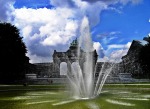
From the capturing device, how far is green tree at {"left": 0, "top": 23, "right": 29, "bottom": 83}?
91.2m

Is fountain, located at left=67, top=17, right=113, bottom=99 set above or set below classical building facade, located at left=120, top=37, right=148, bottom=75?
below

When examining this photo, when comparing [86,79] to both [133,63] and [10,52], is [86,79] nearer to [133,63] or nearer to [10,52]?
[10,52]

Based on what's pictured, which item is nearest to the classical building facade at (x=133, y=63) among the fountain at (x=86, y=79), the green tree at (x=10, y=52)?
the green tree at (x=10, y=52)

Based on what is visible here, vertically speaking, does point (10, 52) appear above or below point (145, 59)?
below

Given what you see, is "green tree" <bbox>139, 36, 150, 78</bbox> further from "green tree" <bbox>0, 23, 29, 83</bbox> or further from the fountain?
the fountain

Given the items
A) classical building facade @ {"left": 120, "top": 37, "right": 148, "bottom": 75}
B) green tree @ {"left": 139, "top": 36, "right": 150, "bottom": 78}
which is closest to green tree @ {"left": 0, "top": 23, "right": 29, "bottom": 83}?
green tree @ {"left": 139, "top": 36, "right": 150, "bottom": 78}

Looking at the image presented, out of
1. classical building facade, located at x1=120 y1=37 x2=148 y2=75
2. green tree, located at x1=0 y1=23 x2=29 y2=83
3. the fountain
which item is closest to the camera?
the fountain

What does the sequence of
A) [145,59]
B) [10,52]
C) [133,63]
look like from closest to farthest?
1. [10,52]
2. [145,59]
3. [133,63]

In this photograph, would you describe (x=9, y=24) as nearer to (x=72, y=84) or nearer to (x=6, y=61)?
(x=6, y=61)

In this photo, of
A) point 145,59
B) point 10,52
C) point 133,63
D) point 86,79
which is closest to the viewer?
point 86,79

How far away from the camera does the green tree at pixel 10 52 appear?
91.2 metres

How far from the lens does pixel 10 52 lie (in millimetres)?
91312

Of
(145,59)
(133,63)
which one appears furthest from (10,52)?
(133,63)

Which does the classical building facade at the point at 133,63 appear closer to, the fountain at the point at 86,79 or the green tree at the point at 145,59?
the green tree at the point at 145,59
